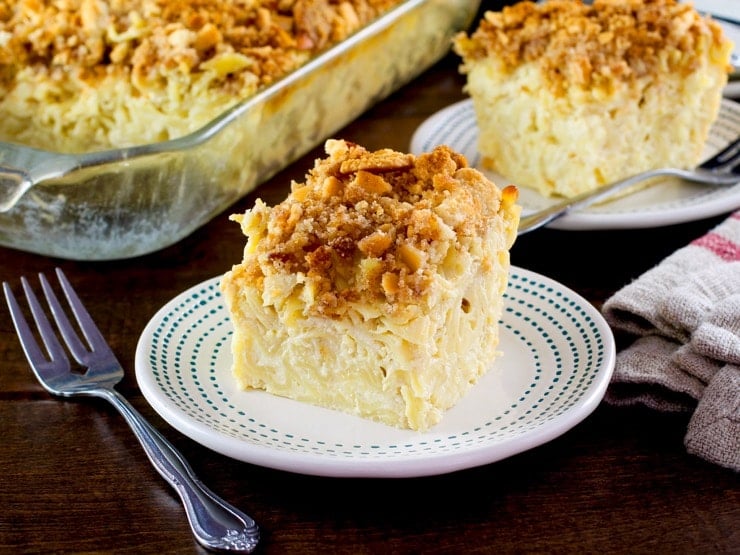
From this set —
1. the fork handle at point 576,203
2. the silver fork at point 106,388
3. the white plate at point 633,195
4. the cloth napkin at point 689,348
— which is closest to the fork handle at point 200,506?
the silver fork at point 106,388

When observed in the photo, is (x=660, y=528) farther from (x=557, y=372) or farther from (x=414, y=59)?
(x=414, y=59)

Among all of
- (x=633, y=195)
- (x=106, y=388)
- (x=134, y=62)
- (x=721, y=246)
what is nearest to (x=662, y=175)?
(x=633, y=195)

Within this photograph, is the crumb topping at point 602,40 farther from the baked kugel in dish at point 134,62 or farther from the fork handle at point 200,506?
the fork handle at point 200,506

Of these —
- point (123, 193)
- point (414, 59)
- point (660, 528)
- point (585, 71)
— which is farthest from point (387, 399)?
point (414, 59)

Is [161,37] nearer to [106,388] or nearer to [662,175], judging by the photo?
[106,388]

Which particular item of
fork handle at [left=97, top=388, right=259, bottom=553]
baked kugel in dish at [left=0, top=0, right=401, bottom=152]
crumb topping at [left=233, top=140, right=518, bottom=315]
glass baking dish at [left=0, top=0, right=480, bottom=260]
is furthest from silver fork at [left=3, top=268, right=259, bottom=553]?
baked kugel in dish at [left=0, top=0, right=401, bottom=152]

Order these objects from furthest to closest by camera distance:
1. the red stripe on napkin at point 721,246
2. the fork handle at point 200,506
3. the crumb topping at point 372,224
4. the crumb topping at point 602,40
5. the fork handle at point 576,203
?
the crumb topping at point 602,40
the fork handle at point 576,203
the red stripe on napkin at point 721,246
the crumb topping at point 372,224
the fork handle at point 200,506
